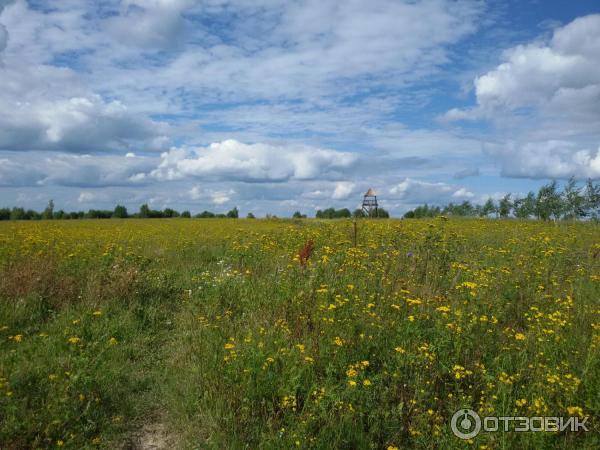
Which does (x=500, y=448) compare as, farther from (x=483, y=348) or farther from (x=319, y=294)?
(x=319, y=294)

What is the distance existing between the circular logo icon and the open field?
8 centimetres

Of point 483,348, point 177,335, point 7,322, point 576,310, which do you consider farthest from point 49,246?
point 576,310

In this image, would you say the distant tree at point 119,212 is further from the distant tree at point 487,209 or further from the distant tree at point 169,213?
the distant tree at point 487,209

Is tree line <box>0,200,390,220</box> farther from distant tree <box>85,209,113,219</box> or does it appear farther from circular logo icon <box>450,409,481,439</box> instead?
circular logo icon <box>450,409,481,439</box>

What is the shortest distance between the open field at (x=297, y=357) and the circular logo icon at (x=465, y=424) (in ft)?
0.27

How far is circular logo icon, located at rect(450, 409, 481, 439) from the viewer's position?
141 inches

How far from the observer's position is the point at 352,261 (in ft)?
24.3

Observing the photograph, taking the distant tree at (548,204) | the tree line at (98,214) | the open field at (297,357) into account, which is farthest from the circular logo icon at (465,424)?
the tree line at (98,214)

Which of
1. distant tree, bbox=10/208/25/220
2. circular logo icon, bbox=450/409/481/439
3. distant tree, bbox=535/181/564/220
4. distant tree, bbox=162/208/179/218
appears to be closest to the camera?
circular logo icon, bbox=450/409/481/439

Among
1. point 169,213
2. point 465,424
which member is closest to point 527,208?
point 465,424

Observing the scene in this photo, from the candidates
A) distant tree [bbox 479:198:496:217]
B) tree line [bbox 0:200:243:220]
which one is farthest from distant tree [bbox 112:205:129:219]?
distant tree [bbox 479:198:496:217]

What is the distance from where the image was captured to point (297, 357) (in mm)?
4406

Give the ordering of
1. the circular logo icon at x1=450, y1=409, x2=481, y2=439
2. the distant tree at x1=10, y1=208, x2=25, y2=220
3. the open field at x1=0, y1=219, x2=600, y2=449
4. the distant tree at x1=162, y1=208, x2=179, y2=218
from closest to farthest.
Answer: the circular logo icon at x1=450, y1=409, x2=481, y2=439 → the open field at x1=0, y1=219, x2=600, y2=449 → the distant tree at x1=10, y1=208, x2=25, y2=220 → the distant tree at x1=162, y1=208, x2=179, y2=218

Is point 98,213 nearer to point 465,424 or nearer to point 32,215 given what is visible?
point 32,215
